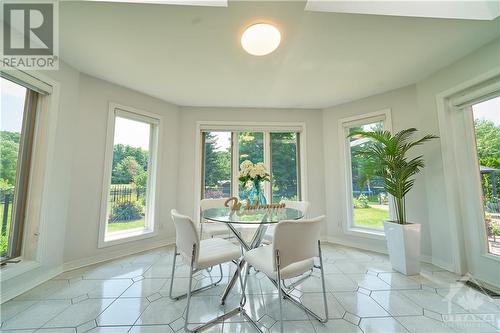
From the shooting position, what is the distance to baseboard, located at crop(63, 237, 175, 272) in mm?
2283

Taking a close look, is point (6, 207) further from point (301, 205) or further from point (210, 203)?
point (301, 205)

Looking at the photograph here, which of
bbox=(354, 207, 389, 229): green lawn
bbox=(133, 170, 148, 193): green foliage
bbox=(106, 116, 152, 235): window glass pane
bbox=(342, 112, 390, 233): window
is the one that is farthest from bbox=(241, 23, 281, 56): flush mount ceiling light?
bbox=(354, 207, 389, 229): green lawn

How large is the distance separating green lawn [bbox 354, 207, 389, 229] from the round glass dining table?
1.78m

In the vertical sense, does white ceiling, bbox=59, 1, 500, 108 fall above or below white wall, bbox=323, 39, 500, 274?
above

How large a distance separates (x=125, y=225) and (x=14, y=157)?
1.46m

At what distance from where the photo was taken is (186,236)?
4.74 ft

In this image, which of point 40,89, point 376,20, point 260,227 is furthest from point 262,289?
point 40,89

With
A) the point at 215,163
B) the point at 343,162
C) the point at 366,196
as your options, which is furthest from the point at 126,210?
the point at 366,196

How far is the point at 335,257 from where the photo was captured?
2.66m

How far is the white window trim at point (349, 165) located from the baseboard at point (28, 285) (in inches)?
154

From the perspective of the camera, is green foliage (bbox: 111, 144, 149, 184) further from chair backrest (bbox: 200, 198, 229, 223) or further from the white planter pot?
the white planter pot

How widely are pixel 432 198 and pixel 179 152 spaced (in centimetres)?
381

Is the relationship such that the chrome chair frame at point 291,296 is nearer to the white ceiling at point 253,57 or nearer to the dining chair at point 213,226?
the dining chair at point 213,226

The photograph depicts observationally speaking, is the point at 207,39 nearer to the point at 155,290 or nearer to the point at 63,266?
the point at 155,290
